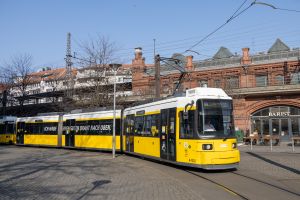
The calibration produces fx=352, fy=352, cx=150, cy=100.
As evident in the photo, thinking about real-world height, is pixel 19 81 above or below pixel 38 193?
above

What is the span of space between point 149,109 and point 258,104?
24643mm

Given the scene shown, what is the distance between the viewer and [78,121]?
26.0m

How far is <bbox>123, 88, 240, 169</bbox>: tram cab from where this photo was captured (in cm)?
1265

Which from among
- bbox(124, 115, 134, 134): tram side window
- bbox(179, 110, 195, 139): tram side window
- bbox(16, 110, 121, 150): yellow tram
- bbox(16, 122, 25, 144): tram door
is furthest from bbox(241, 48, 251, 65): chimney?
bbox(179, 110, 195, 139): tram side window

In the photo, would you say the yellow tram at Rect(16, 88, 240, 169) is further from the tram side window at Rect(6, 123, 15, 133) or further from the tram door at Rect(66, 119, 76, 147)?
the tram side window at Rect(6, 123, 15, 133)

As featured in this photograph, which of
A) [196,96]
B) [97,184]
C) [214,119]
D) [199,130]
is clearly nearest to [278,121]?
[214,119]

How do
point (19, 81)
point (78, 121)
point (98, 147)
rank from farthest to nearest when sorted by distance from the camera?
point (19, 81)
point (78, 121)
point (98, 147)

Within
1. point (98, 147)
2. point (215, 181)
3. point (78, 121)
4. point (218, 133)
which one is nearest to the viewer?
point (215, 181)

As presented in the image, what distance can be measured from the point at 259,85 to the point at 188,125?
30604 millimetres

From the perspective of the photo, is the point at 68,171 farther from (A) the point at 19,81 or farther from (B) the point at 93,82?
(A) the point at 19,81

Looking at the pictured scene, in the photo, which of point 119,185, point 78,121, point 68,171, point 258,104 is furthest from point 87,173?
point 258,104

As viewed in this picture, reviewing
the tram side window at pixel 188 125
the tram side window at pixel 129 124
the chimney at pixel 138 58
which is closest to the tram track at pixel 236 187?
the tram side window at pixel 188 125

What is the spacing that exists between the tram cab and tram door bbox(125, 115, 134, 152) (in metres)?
4.07

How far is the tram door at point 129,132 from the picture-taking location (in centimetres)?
1950
